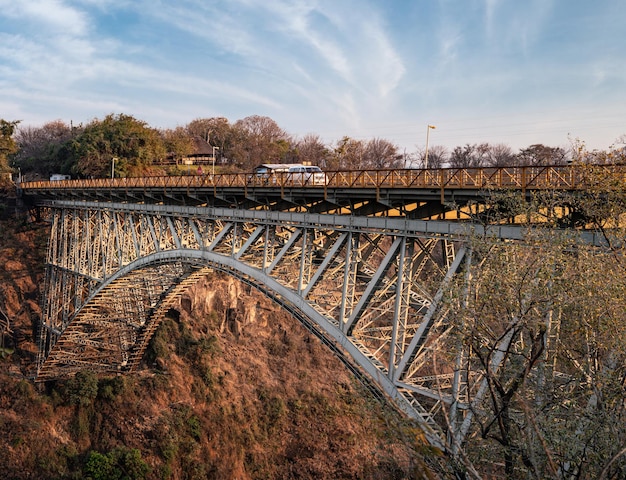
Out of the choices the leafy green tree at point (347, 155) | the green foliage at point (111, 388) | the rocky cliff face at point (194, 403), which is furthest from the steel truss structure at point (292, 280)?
the leafy green tree at point (347, 155)

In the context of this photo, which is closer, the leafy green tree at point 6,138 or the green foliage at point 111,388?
the green foliage at point 111,388

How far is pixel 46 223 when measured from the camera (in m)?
43.3

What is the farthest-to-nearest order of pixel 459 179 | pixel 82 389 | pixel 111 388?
pixel 111 388 → pixel 82 389 → pixel 459 179

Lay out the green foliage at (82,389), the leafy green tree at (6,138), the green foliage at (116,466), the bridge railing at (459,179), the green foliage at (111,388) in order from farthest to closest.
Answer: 1. the leafy green tree at (6,138)
2. the green foliage at (111,388)
3. the green foliage at (82,389)
4. the green foliage at (116,466)
5. the bridge railing at (459,179)

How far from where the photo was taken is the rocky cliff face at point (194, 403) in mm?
29172

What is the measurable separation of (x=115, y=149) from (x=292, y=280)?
1455 inches

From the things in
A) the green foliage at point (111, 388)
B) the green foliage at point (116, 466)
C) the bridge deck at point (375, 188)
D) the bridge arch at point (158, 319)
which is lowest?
the green foliage at point (116, 466)

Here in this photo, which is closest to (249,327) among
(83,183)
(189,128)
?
(83,183)

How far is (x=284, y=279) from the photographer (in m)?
20.7

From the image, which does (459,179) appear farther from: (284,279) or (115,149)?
(115,149)

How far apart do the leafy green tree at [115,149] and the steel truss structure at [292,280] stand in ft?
40.6

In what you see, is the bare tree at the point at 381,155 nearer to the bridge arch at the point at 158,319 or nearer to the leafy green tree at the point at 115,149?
the leafy green tree at the point at 115,149

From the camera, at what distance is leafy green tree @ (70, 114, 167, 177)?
4934cm

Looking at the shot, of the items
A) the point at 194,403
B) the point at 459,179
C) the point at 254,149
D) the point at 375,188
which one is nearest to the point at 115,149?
the point at 254,149
